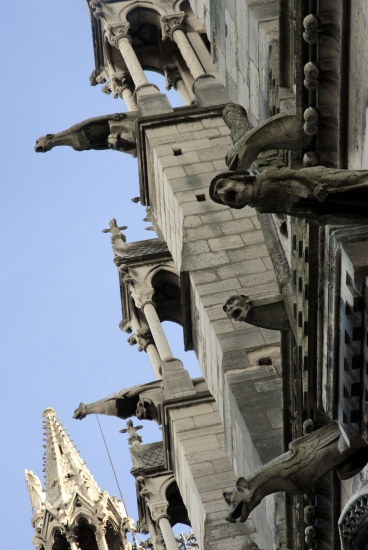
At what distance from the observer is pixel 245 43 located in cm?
1519

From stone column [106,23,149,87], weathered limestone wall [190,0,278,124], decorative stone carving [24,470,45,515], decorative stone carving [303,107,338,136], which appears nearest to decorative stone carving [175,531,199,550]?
decorative stone carving [24,470,45,515]

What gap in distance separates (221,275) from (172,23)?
9.91 meters

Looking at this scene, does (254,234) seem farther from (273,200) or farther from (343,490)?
(273,200)

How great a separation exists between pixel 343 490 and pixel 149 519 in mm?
14136

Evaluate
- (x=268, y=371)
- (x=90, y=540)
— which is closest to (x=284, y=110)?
(x=268, y=371)

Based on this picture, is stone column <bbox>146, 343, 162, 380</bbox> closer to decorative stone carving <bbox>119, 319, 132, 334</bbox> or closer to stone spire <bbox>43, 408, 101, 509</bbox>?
decorative stone carving <bbox>119, 319, 132, 334</bbox>

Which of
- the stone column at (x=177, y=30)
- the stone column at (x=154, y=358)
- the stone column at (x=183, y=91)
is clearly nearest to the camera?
the stone column at (x=154, y=358)

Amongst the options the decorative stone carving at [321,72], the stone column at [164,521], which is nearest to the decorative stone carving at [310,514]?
the decorative stone carving at [321,72]

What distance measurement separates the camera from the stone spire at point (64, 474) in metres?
33.9

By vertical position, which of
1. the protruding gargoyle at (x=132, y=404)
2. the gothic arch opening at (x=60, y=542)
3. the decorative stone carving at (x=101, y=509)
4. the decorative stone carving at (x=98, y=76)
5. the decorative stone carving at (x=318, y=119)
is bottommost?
the decorative stone carving at (x=318, y=119)

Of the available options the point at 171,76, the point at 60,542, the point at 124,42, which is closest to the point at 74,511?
the point at 60,542

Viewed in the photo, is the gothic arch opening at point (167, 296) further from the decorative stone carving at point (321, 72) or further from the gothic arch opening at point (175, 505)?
the decorative stone carving at point (321, 72)

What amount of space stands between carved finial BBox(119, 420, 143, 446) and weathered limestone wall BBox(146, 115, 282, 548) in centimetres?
621

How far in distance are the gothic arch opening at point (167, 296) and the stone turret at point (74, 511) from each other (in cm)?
767
